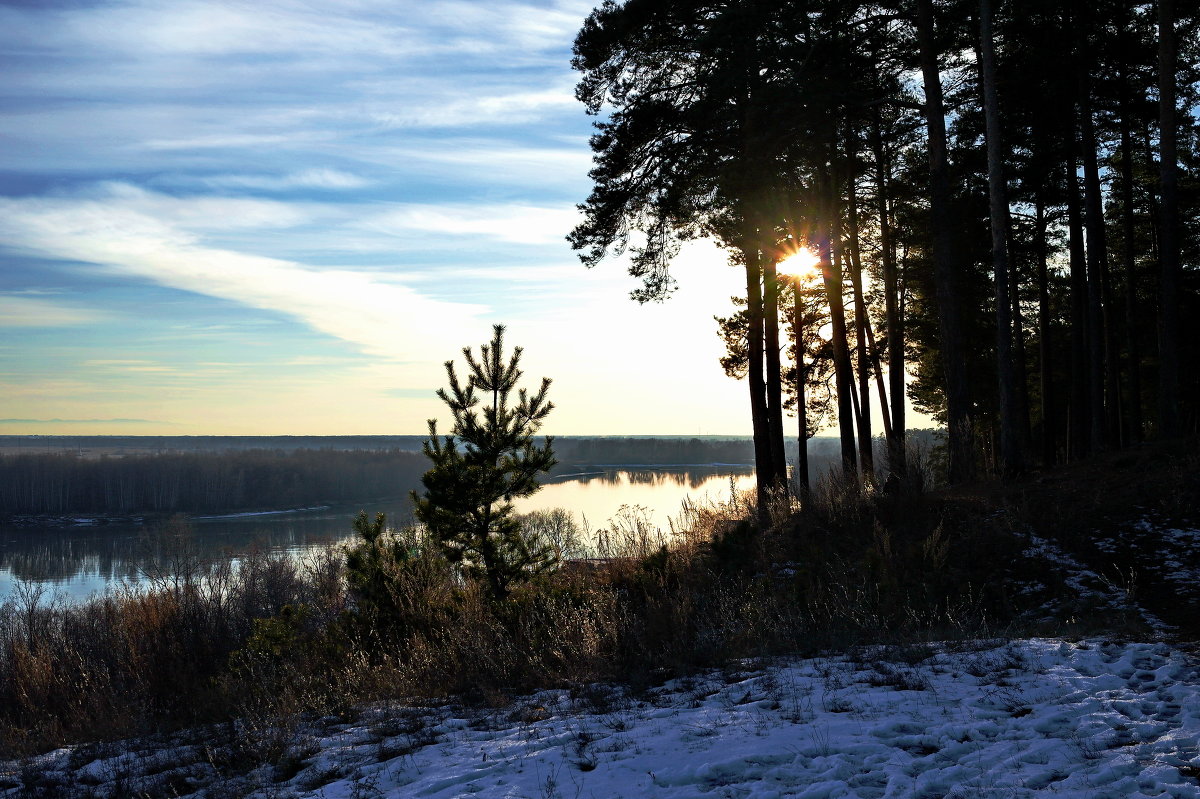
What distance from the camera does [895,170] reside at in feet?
75.0

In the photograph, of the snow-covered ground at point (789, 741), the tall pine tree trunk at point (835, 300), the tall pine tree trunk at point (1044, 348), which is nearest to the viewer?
the snow-covered ground at point (789, 741)

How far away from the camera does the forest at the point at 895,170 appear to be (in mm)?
13023

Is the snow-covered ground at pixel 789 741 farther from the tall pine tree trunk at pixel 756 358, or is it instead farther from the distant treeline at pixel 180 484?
the distant treeline at pixel 180 484

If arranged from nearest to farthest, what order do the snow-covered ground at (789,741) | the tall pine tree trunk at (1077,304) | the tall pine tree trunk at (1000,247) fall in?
the snow-covered ground at (789,741) → the tall pine tree trunk at (1000,247) → the tall pine tree trunk at (1077,304)

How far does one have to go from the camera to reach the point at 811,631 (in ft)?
24.8

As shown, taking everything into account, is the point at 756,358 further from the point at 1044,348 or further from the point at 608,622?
the point at 1044,348

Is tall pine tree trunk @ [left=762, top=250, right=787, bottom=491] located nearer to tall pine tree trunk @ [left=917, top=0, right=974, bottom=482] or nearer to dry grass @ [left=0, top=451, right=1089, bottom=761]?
dry grass @ [left=0, top=451, right=1089, bottom=761]

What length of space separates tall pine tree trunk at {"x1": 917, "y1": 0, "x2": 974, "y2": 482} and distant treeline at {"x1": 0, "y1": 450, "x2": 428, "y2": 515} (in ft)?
258

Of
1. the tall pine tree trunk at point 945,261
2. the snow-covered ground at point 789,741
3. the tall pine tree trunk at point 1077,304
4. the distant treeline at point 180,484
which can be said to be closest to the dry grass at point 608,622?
the snow-covered ground at point 789,741

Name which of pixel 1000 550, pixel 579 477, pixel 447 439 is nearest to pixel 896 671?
pixel 1000 550

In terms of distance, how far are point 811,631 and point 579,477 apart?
102 meters

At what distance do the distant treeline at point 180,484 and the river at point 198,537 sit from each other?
7.99 meters

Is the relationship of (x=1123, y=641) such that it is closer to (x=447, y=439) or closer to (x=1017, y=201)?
(x=447, y=439)

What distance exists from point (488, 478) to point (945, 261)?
799 centimetres
